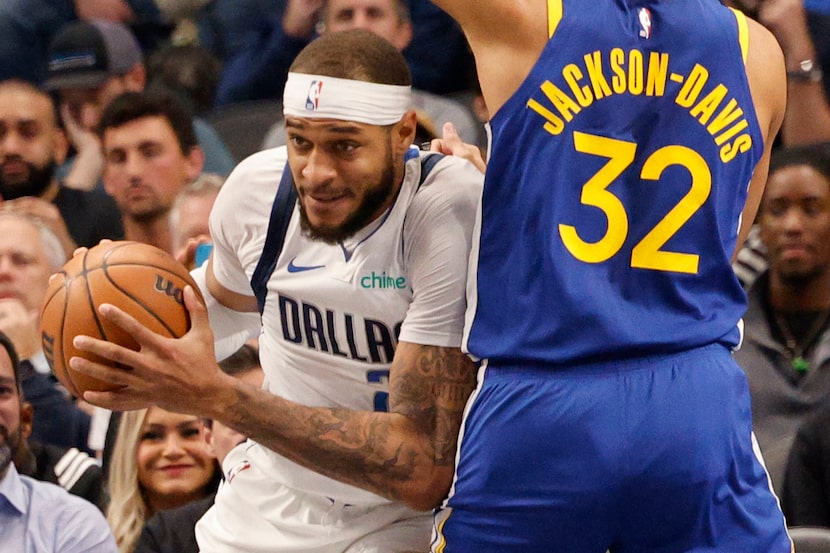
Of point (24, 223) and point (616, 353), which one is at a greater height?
point (616, 353)

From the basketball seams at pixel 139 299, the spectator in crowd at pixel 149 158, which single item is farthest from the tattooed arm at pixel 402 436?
the spectator in crowd at pixel 149 158

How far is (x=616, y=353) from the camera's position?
2.89m

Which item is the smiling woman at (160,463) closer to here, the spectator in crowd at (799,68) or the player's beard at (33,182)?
the player's beard at (33,182)

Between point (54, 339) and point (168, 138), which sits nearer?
point (54, 339)

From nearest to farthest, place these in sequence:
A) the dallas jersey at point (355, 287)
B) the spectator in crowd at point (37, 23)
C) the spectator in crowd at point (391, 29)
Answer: the dallas jersey at point (355, 287) < the spectator in crowd at point (391, 29) < the spectator in crowd at point (37, 23)

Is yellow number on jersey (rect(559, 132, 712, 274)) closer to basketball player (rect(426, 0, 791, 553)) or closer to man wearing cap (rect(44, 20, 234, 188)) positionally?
basketball player (rect(426, 0, 791, 553))

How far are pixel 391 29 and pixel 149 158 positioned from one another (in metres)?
1.23

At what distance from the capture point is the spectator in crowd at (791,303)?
16.3 ft

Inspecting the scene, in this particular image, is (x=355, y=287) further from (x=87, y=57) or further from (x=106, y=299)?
(x=87, y=57)

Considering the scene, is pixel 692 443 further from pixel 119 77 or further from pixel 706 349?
pixel 119 77

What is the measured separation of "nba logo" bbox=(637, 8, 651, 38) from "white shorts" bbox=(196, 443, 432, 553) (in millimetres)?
1299

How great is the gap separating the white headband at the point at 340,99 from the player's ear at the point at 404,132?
0.04 meters

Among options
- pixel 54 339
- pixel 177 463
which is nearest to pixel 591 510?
pixel 54 339

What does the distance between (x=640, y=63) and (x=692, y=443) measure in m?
0.79
